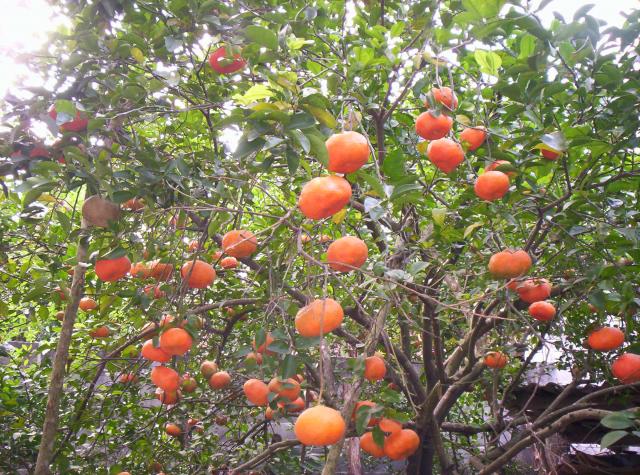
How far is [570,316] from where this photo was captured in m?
3.84

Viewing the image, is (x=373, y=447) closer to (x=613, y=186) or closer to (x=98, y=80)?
(x=613, y=186)

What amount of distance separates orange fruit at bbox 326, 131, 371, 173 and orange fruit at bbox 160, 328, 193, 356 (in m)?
0.79

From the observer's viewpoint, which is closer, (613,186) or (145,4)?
(145,4)

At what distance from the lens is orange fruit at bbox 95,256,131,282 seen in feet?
5.57

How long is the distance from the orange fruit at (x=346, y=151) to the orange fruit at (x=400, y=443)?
1.20 metres

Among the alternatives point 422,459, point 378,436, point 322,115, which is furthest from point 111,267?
point 422,459

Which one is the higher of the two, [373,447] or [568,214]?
[568,214]

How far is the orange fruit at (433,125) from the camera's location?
1.56m

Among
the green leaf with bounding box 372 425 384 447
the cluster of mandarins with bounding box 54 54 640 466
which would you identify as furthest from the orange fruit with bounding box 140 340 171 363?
the green leaf with bounding box 372 425 384 447

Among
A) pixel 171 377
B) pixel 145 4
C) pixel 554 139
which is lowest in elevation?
pixel 171 377

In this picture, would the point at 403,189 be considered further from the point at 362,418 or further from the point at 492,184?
the point at 362,418

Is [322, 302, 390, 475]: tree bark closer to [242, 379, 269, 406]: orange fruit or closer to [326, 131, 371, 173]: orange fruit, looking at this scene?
[242, 379, 269, 406]: orange fruit

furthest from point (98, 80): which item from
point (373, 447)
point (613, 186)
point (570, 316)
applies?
point (570, 316)

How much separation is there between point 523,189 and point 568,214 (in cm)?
25
